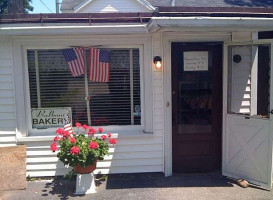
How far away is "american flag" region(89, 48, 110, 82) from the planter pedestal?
1.64 metres

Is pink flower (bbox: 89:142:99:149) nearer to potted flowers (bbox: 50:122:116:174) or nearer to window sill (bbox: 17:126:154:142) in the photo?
potted flowers (bbox: 50:122:116:174)

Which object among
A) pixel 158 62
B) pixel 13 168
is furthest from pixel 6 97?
pixel 158 62

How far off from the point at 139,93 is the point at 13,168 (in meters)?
2.48

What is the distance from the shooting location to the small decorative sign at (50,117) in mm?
5023

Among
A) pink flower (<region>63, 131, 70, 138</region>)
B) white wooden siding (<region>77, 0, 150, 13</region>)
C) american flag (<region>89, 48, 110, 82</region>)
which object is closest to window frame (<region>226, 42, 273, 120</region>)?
american flag (<region>89, 48, 110, 82</region>)

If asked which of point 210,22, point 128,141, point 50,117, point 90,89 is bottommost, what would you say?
point 128,141

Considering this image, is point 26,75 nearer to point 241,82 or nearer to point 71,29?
point 71,29

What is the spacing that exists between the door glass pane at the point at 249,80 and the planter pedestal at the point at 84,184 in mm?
2559

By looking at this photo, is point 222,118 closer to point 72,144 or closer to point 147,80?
point 147,80

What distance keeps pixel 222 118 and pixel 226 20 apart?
1.87m

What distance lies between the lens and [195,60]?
16.2ft

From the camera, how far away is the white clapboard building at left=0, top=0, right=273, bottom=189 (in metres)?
4.63

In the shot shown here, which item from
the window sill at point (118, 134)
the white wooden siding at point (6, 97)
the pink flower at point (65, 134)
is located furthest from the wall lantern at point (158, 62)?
the white wooden siding at point (6, 97)

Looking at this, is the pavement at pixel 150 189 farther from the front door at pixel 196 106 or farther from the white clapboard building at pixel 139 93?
the front door at pixel 196 106
